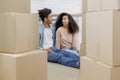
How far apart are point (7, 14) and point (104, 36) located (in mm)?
808

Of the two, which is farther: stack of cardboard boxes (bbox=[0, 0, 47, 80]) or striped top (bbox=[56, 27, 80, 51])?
striped top (bbox=[56, 27, 80, 51])

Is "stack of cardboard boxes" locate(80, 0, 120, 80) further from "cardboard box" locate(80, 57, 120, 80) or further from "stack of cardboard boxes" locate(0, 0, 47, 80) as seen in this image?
"stack of cardboard boxes" locate(0, 0, 47, 80)

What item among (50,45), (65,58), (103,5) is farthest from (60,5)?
(103,5)

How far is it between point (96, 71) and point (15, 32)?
28.2 inches

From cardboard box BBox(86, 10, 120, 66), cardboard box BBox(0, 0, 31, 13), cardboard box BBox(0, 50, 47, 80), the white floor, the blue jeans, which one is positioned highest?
cardboard box BBox(0, 0, 31, 13)

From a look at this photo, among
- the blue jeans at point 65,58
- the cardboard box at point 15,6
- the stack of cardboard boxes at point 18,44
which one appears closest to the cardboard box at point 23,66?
the stack of cardboard boxes at point 18,44

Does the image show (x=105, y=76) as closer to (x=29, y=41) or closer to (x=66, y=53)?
(x=29, y=41)

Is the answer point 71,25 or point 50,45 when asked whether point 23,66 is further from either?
point 71,25

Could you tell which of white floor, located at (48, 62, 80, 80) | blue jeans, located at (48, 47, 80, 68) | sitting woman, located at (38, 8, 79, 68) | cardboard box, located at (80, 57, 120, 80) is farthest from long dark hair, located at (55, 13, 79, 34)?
→ cardboard box, located at (80, 57, 120, 80)

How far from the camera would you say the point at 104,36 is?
5.03 feet

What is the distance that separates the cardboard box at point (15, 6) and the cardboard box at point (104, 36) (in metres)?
0.59

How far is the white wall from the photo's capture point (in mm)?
4395


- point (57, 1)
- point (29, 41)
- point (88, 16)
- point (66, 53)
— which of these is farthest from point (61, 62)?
point (57, 1)

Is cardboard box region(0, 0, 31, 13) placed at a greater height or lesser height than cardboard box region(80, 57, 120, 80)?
greater
